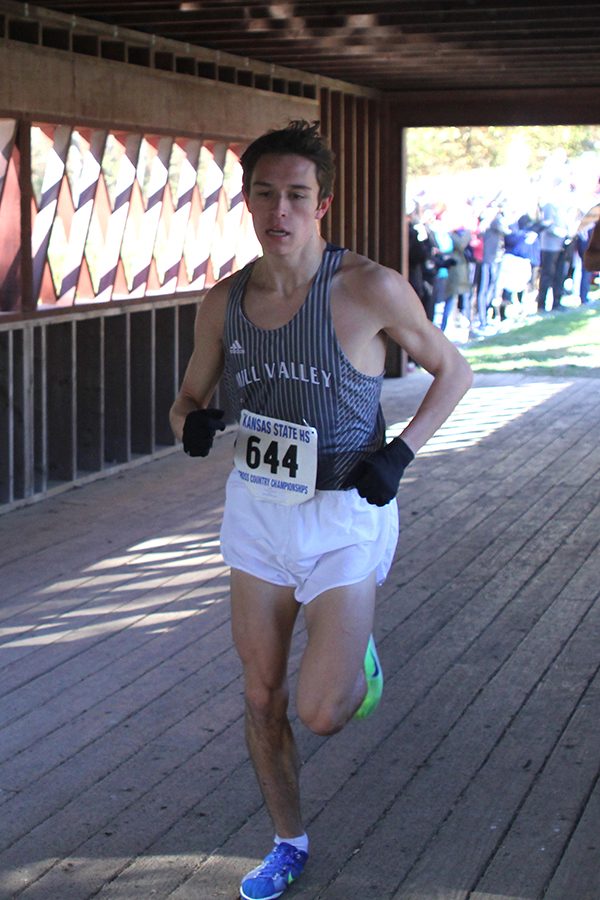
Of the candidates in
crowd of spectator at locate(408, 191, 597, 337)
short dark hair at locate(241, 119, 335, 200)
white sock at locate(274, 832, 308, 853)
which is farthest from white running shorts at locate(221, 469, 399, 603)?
crowd of spectator at locate(408, 191, 597, 337)

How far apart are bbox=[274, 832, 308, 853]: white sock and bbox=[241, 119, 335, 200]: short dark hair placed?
161 centimetres

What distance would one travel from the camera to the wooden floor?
384 cm

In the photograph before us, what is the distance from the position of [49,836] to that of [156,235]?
7.06 metres

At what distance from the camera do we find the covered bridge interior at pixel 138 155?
868cm

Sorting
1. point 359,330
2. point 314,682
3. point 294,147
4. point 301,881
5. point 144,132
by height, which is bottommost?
point 301,881

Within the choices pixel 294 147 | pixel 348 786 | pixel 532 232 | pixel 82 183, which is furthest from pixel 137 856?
pixel 532 232

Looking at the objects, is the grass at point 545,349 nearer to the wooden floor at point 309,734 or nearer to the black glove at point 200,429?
the wooden floor at point 309,734

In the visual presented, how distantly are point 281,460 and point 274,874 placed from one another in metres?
1.03

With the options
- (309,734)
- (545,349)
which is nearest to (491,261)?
(545,349)

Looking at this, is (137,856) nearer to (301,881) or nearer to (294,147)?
(301,881)

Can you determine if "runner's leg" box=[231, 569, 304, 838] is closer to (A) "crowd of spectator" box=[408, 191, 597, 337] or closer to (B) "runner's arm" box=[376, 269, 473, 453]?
(B) "runner's arm" box=[376, 269, 473, 453]

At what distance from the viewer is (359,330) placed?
11.8 ft

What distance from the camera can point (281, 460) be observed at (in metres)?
3.55

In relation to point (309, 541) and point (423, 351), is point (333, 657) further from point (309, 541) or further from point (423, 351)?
point (423, 351)
